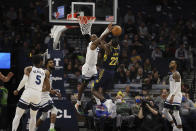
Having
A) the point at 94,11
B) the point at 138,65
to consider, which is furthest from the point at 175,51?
the point at 94,11

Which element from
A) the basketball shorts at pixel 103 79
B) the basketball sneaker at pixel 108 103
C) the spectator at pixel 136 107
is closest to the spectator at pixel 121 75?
the spectator at pixel 136 107

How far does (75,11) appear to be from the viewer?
531 inches

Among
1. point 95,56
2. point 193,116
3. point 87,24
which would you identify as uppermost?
point 87,24

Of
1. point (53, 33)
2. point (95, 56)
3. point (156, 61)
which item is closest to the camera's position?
point (95, 56)

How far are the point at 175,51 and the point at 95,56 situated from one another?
864 centimetres

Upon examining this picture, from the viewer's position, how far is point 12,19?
20016 millimetres

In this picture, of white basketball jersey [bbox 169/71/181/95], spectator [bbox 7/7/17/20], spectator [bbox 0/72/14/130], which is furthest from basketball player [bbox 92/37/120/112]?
spectator [bbox 7/7/17/20]

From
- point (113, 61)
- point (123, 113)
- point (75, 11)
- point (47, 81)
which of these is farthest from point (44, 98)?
point (75, 11)

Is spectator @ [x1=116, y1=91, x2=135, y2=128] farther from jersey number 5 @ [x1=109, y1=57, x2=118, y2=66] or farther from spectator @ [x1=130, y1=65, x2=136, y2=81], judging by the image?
spectator @ [x1=130, y1=65, x2=136, y2=81]

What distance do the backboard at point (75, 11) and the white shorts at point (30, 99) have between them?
3.35 metres

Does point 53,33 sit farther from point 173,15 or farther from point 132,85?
point 173,15

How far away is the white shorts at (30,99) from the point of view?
10.0 metres

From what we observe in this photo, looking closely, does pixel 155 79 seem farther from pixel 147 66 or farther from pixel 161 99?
pixel 161 99

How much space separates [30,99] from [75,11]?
4254mm
